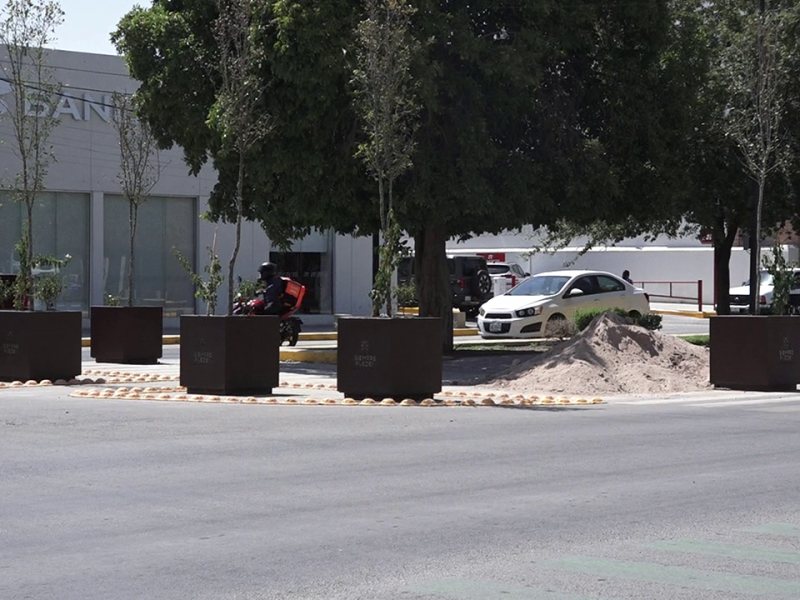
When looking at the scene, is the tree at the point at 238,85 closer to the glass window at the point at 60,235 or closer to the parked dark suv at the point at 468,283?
the glass window at the point at 60,235

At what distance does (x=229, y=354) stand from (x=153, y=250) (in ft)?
66.4

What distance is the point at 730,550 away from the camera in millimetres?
7977

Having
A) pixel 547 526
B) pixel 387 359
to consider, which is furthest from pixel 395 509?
pixel 387 359

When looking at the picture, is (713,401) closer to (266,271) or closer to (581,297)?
(266,271)

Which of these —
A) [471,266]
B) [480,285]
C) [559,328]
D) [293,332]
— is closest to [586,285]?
[559,328]

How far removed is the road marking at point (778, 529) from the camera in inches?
336

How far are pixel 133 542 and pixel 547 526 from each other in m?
2.57

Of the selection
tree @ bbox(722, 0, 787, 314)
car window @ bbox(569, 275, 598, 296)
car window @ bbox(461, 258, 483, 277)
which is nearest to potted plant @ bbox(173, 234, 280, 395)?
tree @ bbox(722, 0, 787, 314)

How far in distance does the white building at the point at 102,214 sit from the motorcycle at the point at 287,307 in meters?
6.41

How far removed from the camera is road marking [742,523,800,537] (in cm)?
853

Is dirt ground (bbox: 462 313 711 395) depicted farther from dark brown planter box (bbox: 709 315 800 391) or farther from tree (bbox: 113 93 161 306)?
tree (bbox: 113 93 161 306)

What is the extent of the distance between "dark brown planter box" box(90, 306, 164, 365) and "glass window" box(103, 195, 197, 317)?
1194cm

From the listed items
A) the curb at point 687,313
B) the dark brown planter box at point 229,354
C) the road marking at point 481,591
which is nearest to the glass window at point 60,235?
the dark brown planter box at point 229,354

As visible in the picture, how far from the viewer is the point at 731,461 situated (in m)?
11.7
